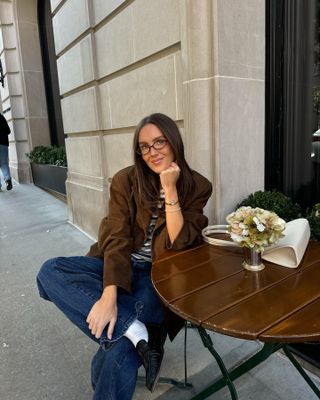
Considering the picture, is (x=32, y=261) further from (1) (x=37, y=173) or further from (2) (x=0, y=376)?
(1) (x=37, y=173)

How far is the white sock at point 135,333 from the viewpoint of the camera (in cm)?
152

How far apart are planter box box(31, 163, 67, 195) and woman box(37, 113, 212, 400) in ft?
16.5

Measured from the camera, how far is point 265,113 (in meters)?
2.83

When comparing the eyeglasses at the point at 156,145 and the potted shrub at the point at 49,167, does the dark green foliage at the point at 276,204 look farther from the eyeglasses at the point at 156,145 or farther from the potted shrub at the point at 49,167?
the potted shrub at the point at 49,167

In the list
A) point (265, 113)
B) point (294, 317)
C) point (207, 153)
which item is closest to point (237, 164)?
point (207, 153)

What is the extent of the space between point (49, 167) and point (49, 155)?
0.62 m

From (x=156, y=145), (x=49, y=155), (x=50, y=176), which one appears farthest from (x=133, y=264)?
(x=49, y=155)

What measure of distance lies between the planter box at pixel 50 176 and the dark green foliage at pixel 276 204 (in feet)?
15.7

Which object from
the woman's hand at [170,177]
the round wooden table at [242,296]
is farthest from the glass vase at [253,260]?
the woman's hand at [170,177]

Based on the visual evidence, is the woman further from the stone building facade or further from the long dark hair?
the stone building facade

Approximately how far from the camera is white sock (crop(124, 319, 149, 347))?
1520 millimetres

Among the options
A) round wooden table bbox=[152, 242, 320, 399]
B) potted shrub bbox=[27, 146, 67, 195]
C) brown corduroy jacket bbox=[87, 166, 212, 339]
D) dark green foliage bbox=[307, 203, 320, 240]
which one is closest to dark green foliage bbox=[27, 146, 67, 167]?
potted shrub bbox=[27, 146, 67, 195]

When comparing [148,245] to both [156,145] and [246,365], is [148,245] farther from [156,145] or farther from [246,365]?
[246,365]

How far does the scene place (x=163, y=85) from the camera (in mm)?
2990
